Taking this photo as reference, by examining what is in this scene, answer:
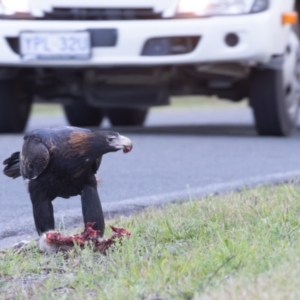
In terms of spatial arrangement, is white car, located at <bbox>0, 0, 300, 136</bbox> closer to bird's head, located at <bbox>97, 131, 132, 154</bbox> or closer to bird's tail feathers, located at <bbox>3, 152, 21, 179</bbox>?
bird's tail feathers, located at <bbox>3, 152, 21, 179</bbox>

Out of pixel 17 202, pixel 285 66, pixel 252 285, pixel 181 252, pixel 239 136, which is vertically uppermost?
pixel 252 285

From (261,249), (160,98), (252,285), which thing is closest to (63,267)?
(261,249)

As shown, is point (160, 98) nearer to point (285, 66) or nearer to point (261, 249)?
point (285, 66)

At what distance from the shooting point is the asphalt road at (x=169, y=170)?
4.37 m

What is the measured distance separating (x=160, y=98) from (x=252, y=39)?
0.90 metres

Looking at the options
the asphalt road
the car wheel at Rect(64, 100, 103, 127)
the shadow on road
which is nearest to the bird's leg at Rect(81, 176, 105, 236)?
the asphalt road

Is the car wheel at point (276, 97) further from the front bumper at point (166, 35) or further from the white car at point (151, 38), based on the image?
the front bumper at point (166, 35)

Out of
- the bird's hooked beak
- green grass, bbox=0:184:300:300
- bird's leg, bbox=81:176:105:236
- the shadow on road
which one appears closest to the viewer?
green grass, bbox=0:184:300:300

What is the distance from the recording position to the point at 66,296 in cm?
264

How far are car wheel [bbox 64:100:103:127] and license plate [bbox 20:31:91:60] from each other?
7.51 feet

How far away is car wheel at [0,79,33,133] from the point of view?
727cm

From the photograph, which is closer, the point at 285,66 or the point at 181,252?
the point at 181,252

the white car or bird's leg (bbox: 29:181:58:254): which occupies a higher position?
bird's leg (bbox: 29:181:58:254)

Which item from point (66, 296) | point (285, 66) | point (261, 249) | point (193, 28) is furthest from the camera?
point (285, 66)
